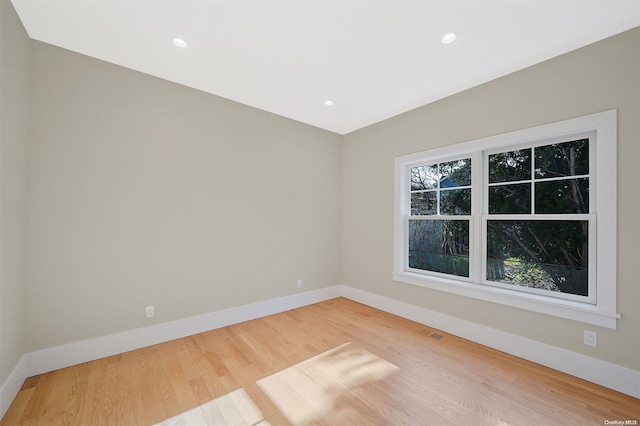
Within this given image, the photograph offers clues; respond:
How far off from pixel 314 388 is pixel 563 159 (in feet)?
10.0

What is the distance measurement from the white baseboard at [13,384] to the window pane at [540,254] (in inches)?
165

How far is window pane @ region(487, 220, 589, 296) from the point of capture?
2281 millimetres

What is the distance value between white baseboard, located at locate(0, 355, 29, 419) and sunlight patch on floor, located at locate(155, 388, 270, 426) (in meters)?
1.07

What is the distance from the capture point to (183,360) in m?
2.38

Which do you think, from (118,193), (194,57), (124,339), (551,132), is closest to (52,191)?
(118,193)

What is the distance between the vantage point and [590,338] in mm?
2105

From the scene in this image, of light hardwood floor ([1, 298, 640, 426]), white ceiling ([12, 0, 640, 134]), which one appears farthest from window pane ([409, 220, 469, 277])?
white ceiling ([12, 0, 640, 134])

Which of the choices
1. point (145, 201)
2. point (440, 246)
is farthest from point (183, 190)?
point (440, 246)

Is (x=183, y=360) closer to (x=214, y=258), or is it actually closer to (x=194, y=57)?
(x=214, y=258)

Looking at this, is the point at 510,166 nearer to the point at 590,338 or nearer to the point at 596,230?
the point at 596,230

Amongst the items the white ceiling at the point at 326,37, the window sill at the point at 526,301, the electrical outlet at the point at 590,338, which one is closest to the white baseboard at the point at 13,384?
the white ceiling at the point at 326,37

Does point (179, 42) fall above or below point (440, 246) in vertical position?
above

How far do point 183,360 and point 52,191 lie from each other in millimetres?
1910

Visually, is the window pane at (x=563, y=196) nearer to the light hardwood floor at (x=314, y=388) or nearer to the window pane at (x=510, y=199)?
the window pane at (x=510, y=199)
